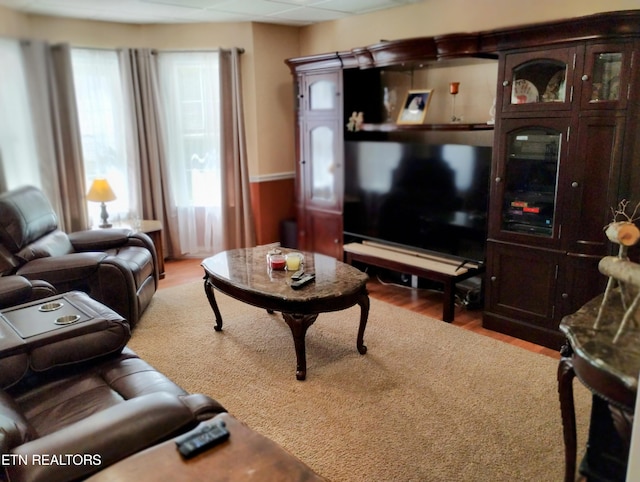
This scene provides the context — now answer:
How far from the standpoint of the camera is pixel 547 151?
10.6 ft

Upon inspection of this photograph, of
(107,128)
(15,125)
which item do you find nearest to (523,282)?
(107,128)

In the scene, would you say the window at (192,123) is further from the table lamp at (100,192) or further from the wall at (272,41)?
the table lamp at (100,192)

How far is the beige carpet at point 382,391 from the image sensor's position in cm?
225

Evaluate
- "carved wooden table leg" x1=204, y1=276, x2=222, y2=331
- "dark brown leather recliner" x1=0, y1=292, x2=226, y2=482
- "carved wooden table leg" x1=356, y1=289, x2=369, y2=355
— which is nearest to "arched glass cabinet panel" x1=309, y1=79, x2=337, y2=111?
"carved wooden table leg" x1=204, y1=276, x2=222, y2=331

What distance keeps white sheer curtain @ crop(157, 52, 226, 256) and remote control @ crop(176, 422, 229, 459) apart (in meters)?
4.12

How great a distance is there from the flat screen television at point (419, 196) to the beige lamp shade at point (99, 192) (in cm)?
212

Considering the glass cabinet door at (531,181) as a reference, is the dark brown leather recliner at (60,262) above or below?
below

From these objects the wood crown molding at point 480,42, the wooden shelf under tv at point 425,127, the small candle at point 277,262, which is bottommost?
the small candle at point 277,262

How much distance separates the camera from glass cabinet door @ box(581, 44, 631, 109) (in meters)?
2.85

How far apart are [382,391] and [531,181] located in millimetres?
1673

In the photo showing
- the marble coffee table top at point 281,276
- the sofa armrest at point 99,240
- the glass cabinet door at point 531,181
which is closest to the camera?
the marble coffee table top at point 281,276

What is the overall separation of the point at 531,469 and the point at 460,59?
278cm

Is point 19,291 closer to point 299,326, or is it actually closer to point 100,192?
point 299,326

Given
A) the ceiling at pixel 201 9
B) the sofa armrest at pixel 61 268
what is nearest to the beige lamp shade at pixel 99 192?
the sofa armrest at pixel 61 268
